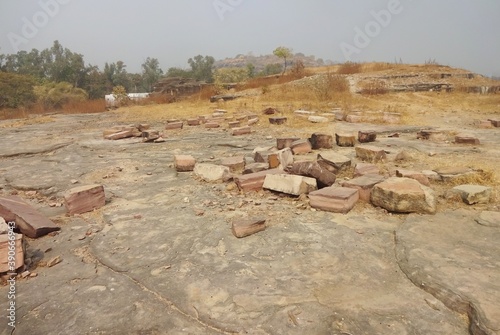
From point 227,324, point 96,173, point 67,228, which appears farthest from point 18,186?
point 227,324

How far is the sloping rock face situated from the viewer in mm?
1620

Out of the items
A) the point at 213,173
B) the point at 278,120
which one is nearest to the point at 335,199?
the point at 213,173

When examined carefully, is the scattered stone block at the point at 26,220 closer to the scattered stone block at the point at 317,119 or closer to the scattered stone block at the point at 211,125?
the scattered stone block at the point at 211,125

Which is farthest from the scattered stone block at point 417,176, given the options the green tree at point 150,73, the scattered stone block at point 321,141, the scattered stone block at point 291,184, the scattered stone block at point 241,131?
the green tree at point 150,73

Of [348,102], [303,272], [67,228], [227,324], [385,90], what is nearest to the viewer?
[227,324]

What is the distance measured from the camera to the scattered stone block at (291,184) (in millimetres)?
3182

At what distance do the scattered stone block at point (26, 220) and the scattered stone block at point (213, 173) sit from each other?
1.68 metres

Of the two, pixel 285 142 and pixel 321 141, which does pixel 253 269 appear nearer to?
pixel 285 142

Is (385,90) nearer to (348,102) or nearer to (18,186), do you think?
(348,102)

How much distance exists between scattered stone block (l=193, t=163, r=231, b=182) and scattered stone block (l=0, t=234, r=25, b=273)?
209 cm

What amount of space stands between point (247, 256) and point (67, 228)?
1.62m

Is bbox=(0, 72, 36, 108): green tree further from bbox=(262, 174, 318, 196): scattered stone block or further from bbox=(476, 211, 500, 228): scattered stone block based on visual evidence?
bbox=(476, 211, 500, 228): scattered stone block

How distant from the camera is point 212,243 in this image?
2.39 meters

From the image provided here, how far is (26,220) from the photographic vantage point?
257cm
